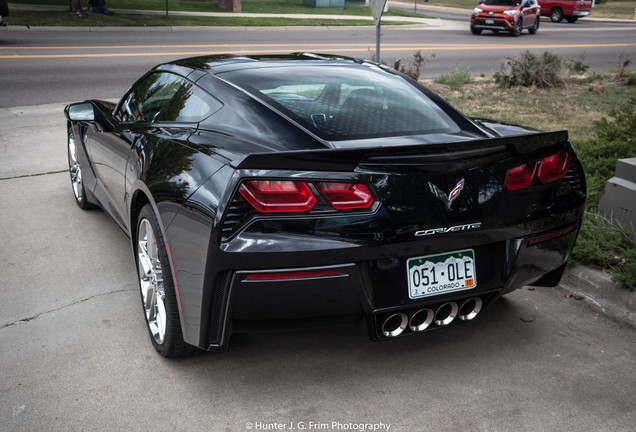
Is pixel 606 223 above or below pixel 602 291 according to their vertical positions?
above

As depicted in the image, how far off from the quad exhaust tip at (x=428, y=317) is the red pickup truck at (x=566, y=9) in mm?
38510

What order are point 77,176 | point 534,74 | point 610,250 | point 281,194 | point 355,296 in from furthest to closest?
1. point 534,74
2. point 77,176
3. point 610,250
4. point 355,296
5. point 281,194

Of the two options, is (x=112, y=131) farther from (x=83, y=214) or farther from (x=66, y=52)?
(x=66, y=52)

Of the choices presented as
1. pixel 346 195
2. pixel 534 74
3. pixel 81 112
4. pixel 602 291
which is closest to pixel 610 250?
pixel 602 291

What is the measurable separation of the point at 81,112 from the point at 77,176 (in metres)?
1.12

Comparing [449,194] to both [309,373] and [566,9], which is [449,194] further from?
[566,9]

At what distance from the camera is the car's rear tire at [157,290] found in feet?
10.4

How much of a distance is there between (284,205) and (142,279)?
1.36 metres

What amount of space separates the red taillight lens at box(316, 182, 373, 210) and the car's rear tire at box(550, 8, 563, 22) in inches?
1552

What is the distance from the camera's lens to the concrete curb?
12.8 ft

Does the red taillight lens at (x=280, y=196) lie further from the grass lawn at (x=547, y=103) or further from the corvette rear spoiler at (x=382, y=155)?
the grass lawn at (x=547, y=103)

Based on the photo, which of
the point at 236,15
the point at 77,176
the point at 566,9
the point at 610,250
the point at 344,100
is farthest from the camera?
the point at 566,9

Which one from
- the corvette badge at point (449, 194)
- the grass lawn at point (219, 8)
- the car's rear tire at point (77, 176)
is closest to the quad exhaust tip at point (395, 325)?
the corvette badge at point (449, 194)

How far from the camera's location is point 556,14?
3838 centimetres
